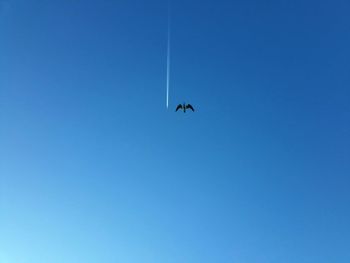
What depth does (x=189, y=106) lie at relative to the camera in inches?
2606
